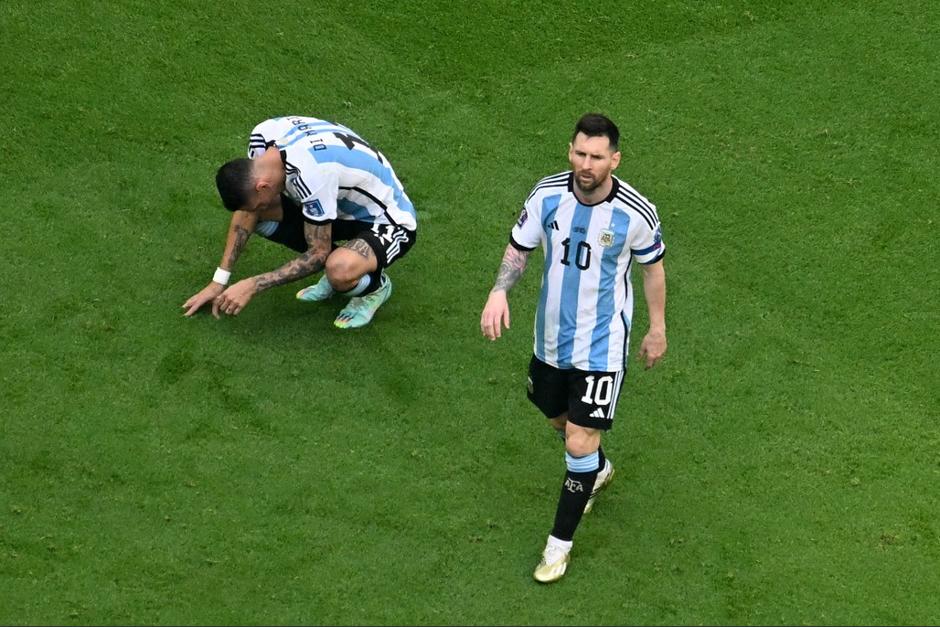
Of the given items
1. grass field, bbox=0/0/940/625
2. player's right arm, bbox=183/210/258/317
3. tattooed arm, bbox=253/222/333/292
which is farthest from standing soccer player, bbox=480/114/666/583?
player's right arm, bbox=183/210/258/317

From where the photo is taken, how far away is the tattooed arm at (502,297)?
444 cm

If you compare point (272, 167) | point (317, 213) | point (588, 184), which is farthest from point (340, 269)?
point (588, 184)

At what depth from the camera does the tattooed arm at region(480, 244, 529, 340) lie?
4441 mm

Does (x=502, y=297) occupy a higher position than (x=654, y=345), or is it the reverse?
(x=502, y=297)

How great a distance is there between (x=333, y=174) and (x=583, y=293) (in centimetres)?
152

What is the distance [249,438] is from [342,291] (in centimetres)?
86

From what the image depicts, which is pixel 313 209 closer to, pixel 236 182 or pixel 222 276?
pixel 236 182

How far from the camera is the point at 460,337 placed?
5.92 m

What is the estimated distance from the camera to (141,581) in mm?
4770

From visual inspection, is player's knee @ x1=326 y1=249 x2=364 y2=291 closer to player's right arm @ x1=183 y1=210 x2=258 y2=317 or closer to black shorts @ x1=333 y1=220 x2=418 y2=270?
black shorts @ x1=333 y1=220 x2=418 y2=270

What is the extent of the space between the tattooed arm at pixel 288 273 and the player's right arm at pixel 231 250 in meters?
0.16

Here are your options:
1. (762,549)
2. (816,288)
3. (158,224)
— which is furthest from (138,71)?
(762,549)

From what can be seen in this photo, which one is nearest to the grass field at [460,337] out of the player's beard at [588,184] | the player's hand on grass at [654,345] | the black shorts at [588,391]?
the black shorts at [588,391]

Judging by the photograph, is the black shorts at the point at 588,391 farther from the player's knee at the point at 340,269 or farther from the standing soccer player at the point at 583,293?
the player's knee at the point at 340,269
